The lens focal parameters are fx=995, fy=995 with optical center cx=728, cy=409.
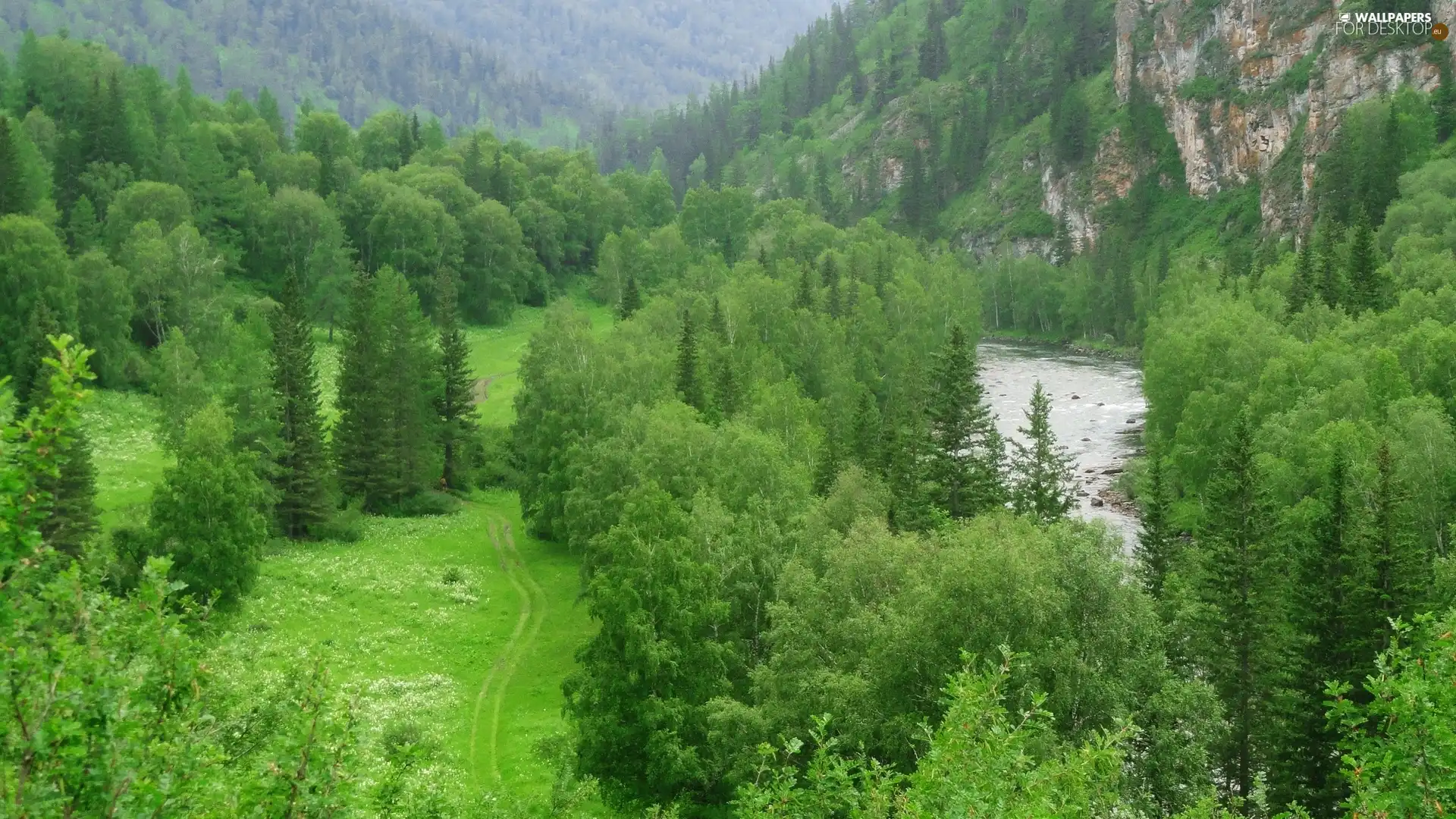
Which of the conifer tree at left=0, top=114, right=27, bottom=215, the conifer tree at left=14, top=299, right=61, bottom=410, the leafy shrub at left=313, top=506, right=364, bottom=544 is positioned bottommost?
the leafy shrub at left=313, top=506, right=364, bottom=544

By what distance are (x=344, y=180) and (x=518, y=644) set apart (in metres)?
108

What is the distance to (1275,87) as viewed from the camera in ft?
566

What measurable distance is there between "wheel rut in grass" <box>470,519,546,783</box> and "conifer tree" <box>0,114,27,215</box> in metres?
56.4

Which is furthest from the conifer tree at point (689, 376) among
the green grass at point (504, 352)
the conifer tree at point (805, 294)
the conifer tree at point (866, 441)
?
the conifer tree at point (805, 294)

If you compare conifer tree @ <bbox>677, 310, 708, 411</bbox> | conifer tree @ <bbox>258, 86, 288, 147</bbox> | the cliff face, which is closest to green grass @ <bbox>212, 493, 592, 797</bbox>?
conifer tree @ <bbox>677, 310, 708, 411</bbox>

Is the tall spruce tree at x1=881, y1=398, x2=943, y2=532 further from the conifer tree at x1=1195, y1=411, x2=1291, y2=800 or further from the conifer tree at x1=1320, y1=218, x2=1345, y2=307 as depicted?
the conifer tree at x1=1320, y1=218, x2=1345, y2=307

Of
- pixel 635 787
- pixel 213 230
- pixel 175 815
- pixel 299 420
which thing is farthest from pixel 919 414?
pixel 213 230

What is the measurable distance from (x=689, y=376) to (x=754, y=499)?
26.4 meters

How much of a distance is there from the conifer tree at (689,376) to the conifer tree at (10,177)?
2529 inches

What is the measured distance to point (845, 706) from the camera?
1249 inches

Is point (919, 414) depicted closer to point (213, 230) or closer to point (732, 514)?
point (732, 514)

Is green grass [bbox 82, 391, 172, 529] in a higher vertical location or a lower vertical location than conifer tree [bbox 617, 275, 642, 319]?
lower

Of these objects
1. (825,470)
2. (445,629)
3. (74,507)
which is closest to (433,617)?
(445,629)

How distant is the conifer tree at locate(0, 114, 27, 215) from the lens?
89.5 metres
